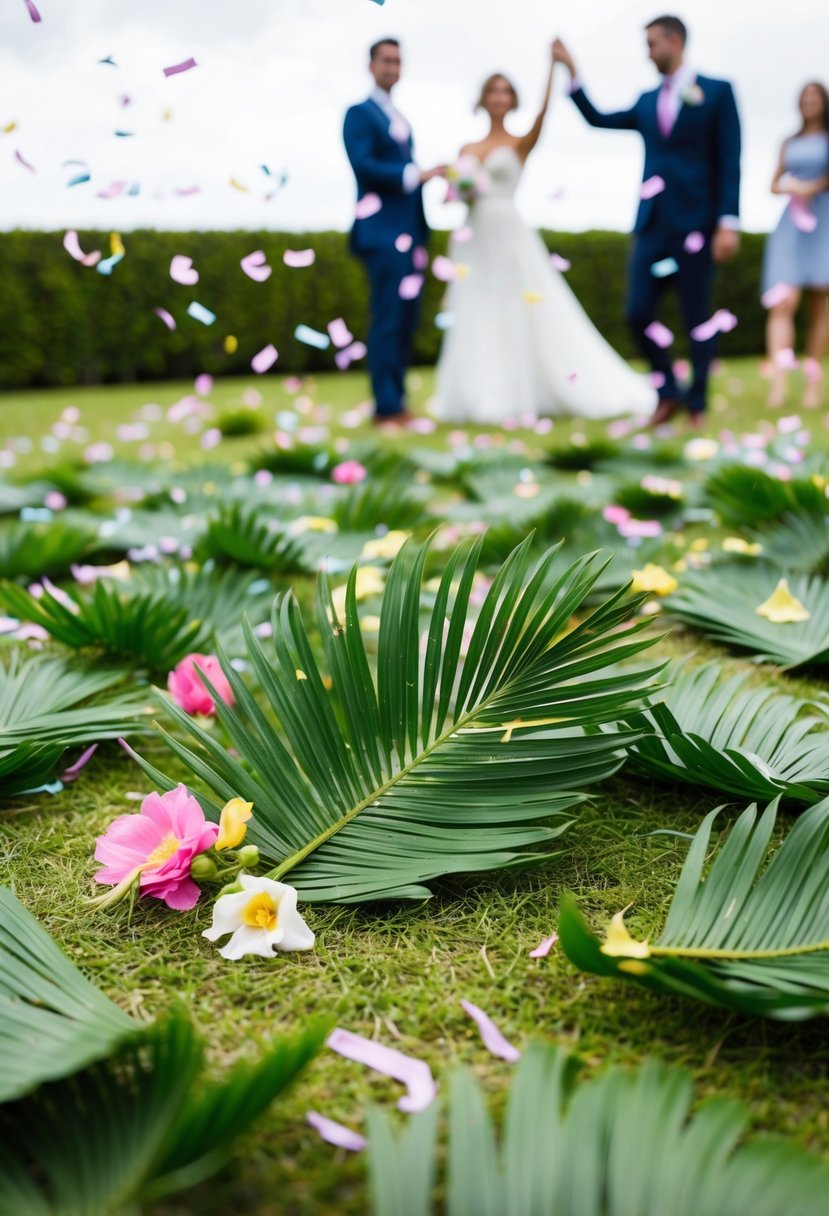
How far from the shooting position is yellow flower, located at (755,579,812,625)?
153cm

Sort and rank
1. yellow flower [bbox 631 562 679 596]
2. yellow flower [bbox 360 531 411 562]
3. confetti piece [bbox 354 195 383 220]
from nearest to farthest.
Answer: yellow flower [bbox 631 562 679 596], yellow flower [bbox 360 531 411 562], confetti piece [bbox 354 195 383 220]

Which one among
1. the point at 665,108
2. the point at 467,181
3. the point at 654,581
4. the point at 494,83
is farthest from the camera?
the point at 467,181

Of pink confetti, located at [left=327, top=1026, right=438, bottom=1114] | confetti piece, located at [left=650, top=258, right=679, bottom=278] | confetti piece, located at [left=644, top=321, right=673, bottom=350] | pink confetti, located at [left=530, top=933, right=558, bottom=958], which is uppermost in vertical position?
confetti piece, located at [left=650, top=258, right=679, bottom=278]

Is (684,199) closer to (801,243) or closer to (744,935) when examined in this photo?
(801,243)

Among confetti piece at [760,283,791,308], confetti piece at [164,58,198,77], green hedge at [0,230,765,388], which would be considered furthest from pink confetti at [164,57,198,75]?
green hedge at [0,230,765,388]

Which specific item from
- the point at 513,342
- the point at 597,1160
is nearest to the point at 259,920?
the point at 597,1160

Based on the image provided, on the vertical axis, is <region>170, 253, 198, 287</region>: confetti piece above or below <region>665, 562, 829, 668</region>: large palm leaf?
above

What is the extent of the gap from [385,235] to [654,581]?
167 inches

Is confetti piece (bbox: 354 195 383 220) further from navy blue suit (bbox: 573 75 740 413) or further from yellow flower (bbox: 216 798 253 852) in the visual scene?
yellow flower (bbox: 216 798 253 852)

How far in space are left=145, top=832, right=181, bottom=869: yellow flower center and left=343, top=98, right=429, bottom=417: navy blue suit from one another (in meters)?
4.82

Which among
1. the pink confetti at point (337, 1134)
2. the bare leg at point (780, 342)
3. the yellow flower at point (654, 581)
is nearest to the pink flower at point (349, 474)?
the yellow flower at point (654, 581)

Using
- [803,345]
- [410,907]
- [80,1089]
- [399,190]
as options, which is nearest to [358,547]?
[410,907]

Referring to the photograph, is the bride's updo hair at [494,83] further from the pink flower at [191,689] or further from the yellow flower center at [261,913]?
the yellow flower center at [261,913]

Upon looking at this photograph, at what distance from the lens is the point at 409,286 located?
5.40 metres
